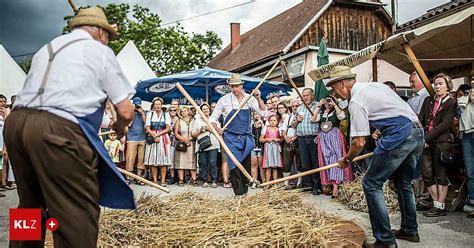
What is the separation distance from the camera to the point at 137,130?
9375 mm

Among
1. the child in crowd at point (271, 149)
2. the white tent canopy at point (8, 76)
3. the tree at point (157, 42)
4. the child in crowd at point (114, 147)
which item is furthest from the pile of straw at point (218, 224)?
the tree at point (157, 42)

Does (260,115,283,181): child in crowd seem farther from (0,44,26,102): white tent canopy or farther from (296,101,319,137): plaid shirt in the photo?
(0,44,26,102): white tent canopy

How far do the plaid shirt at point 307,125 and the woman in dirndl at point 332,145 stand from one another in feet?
0.55

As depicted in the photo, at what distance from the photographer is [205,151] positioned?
941 centimetres

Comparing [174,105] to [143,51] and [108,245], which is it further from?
[143,51]

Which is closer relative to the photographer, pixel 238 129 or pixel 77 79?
pixel 77 79

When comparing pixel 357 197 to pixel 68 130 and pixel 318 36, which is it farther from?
pixel 318 36

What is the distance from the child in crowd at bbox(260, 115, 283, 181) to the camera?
877 cm

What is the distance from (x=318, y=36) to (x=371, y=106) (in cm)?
1708

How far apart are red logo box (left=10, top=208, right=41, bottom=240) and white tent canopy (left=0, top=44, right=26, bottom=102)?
1360 centimetres

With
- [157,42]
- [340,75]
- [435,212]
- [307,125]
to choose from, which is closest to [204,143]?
[307,125]

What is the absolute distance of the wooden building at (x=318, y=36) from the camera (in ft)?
58.7

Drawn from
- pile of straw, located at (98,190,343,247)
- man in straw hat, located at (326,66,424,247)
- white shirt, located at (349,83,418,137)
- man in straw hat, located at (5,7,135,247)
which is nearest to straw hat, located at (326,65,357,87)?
man in straw hat, located at (326,66,424,247)

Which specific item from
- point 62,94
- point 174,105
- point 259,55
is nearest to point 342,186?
point 174,105
